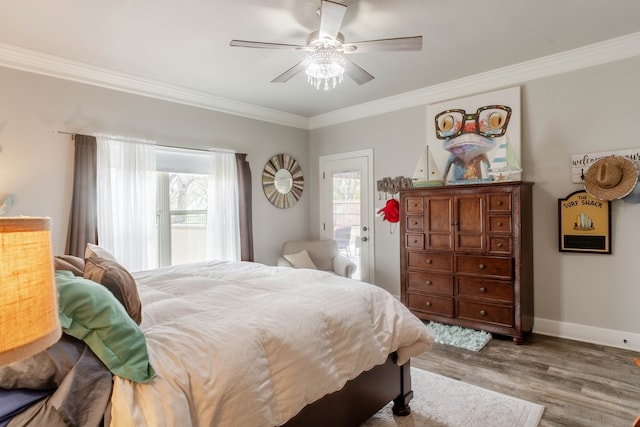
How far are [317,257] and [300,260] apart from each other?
322 millimetres

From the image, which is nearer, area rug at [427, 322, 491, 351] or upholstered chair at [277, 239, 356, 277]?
area rug at [427, 322, 491, 351]

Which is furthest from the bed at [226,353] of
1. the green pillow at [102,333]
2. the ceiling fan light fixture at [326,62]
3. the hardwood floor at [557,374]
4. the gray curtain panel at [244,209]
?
the gray curtain panel at [244,209]

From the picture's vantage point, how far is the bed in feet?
3.65

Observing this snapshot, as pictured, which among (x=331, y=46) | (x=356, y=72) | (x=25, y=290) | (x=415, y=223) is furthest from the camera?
(x=415, y=223)

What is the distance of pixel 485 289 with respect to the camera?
3455 millimetres

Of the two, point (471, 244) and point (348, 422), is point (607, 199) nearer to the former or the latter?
point (471, 244)

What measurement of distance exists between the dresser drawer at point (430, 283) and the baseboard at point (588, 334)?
0.91 m

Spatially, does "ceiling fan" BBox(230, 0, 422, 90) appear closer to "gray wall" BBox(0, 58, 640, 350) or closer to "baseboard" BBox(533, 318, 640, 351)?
"gray wall" BBox(0, 58, 640, 350)

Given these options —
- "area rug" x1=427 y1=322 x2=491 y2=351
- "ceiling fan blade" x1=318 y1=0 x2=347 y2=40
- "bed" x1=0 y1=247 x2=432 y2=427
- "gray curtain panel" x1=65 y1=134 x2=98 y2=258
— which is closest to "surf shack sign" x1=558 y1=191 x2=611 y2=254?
"area rug" x1=427 y1=322 x2=491 y2=351

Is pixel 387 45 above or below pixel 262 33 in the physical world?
below

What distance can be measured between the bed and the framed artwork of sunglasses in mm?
2133

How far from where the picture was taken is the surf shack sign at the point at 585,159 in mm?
3053

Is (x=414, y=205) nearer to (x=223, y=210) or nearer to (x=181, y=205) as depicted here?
(x=223, y=210)

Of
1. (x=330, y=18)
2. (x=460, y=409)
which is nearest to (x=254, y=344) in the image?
(x=460, y=409)
